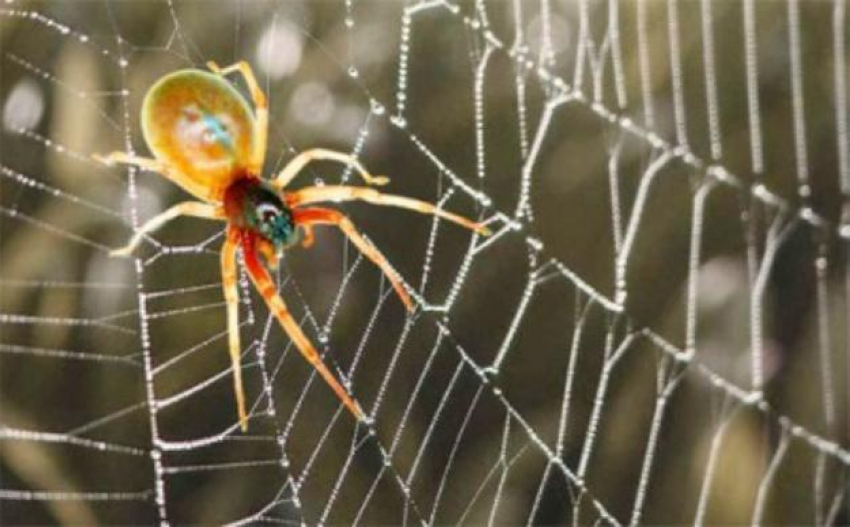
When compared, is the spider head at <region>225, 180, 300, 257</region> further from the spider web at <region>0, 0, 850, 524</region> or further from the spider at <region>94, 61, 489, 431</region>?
the spider web at <region>0, 0, 850, 524</region>

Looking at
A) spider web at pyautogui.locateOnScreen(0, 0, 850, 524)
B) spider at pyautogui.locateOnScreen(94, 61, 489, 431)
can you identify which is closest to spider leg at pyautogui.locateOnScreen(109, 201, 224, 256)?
spider at pyautogui.locateOnScreen(94, 61, 489, 431)

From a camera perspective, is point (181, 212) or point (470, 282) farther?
point (470, 282)

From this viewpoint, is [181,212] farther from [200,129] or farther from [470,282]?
[470,282]

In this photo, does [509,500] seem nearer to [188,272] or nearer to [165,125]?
[188,272]

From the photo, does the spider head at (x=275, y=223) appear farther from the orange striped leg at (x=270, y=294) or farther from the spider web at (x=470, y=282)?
the spider web at (x=470, y=282)

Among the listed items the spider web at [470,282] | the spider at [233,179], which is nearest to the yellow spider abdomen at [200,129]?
the spider at [233,179]

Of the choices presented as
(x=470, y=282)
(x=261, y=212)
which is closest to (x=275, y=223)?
(x=261, y=212)
